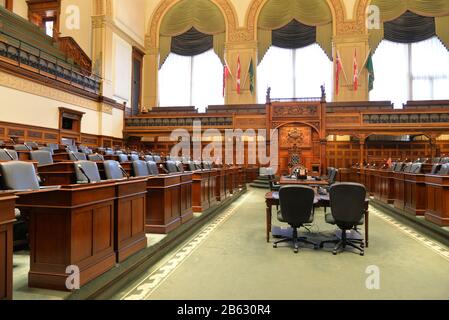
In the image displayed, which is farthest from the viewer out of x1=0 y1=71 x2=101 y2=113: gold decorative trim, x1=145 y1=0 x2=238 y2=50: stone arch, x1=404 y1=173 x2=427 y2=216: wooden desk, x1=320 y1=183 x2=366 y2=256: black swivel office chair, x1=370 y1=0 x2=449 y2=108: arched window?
x1=145 y1=0 x2=238 y2=50: stone arch

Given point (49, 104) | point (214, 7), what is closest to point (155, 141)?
point (49, 104)

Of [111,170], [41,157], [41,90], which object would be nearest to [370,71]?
[41,90]

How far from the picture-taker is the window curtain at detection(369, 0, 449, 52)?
1389cm

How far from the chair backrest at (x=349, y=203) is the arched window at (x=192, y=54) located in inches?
525

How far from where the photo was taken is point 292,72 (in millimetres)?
16172

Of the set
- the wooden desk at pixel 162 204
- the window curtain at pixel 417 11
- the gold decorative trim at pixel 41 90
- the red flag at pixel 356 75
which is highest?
the window curtain at pixel 417 11

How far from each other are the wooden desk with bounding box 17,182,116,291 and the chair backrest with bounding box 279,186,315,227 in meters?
2.10

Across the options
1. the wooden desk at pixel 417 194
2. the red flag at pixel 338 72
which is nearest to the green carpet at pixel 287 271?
the wooden desk at pixel 417 194

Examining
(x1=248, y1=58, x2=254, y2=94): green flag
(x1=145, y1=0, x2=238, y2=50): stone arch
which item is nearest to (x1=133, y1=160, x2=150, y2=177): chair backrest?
(x1=248, y1=58, x2=254, y2=94): green flag

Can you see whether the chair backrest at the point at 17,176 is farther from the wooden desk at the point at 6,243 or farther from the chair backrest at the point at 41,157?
the chair backrest at the point at 41,157

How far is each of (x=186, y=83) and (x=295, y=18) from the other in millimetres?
6084

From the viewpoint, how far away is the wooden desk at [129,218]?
283cm

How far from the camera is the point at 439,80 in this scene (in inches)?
582
